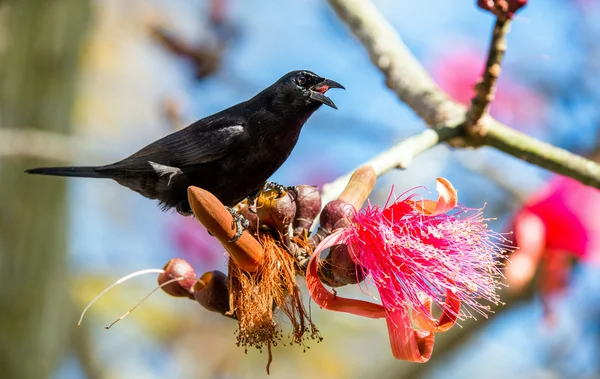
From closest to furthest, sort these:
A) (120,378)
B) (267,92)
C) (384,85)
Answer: (267,92) < (384,85) < (120,378)

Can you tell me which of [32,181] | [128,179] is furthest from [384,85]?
[32,181]

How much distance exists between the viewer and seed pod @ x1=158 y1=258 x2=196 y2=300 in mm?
2021

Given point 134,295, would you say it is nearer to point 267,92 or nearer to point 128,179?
point 128,179

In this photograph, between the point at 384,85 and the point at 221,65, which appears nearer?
the point at 384,85

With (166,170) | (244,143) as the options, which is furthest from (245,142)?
(166,170)

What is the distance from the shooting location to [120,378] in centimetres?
543

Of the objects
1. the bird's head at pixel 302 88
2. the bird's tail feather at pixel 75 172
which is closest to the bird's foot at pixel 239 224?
the bird's head at pixel 302 88

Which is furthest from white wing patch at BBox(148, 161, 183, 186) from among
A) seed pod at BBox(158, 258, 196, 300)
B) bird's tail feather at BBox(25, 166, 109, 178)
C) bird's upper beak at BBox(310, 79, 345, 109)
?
bird's upper beak at BBox(310, 79, 345, 109)

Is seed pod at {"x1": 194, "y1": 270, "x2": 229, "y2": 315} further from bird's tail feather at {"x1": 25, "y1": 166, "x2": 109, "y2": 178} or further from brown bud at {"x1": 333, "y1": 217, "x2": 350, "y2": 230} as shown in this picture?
bird's tail feather at {"x1": 25, "y1": 166, "x2": 109, "y2": 178}

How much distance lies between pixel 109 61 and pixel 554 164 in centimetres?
629

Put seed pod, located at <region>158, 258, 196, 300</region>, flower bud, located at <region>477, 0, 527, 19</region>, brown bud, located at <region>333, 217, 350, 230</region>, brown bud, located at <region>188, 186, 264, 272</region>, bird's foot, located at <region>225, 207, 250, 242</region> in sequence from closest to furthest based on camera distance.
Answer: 1. brown bud, located at <region>188, 186, 264, 272</region>
2. bird's foot, located at <region>225, 207, 250, 242</region>
3. brown bud, located at <region>333, 217, 350, 230</region>
4. seed pod, located at <region>158, 258, 196, 300</region>
5. flower bud, located at <region>477, 0, 527, 19</region>

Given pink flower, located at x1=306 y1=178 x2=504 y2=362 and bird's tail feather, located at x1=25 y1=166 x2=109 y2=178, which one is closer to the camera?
pink flower, located at x1=306 y1=178 x2=504 y2=362

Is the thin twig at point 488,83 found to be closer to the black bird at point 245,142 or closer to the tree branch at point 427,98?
the tree branch at point 427,98

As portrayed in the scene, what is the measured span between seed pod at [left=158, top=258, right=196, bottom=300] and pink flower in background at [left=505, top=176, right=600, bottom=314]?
1.80 metres
